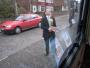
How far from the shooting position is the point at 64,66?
1196mm

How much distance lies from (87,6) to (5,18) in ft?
19.0

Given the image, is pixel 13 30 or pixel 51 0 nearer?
pixel 51 0

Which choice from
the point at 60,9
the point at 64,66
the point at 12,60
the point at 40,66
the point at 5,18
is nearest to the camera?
the point at 64,66

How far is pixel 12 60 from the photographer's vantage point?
3598 millimetres

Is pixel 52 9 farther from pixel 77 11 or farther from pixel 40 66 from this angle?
pixel 40 66

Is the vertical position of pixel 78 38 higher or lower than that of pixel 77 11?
lower

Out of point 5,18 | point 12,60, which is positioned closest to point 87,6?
point 12,60

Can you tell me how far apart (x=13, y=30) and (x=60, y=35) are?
6.24m

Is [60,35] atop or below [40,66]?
atop

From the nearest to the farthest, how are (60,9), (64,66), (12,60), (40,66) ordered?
(64,66) < (60,9) < (40,66) < (12,60)

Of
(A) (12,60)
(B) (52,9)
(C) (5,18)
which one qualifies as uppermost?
(B) (52,9)

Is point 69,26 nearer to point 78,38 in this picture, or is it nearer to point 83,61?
point 78,38

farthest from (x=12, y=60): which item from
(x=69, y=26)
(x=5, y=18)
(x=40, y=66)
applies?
(x=5, y=18)

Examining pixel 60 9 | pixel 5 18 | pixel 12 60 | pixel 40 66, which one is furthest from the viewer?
pixel 5 18
